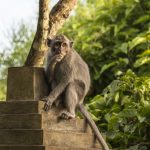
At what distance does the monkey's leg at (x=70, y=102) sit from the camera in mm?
8664

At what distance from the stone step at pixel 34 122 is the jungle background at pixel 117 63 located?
2.78 meters

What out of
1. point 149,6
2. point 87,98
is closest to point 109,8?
point 149,6

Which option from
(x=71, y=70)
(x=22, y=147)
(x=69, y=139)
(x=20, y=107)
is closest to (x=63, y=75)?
(x=71, y=70)

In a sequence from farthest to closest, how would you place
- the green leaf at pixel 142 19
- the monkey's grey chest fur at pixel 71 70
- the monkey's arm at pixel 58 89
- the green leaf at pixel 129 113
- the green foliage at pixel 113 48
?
the green leaf at pixel 142 19 → the green foliage at pixel 113 48 → the green leaf at pixel 129 113 → the monkey's grey chest fur at pixel 71 70 → the monkey's arm at pixel 58 89

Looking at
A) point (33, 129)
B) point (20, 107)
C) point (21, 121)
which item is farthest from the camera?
point (20, 107)

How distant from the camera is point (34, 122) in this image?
27.2 feet

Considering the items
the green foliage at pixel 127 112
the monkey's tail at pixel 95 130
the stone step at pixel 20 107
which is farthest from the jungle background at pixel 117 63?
the stone step at pixel 20 107

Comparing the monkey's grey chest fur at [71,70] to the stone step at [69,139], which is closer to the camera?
the stone step at [69,139]

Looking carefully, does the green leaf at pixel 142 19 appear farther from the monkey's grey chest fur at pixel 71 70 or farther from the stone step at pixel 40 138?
the stone step at pixel 40 138

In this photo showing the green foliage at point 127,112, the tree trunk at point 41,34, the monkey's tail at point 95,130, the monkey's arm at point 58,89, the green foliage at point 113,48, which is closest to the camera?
the monkey's arm at point 58,89

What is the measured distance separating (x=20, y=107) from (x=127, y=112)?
330 centimetres

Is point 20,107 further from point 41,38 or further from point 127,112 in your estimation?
point 127,112

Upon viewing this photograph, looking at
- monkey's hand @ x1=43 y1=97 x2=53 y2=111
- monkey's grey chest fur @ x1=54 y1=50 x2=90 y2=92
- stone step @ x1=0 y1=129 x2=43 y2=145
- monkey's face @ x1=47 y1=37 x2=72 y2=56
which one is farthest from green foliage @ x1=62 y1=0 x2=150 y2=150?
stone step @ x1=0 y1=129 x2=43 y2=145

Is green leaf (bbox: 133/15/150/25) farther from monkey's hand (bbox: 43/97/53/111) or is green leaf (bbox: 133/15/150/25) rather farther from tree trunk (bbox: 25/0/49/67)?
monkey's hand (bbox: 43/97/53/111)
